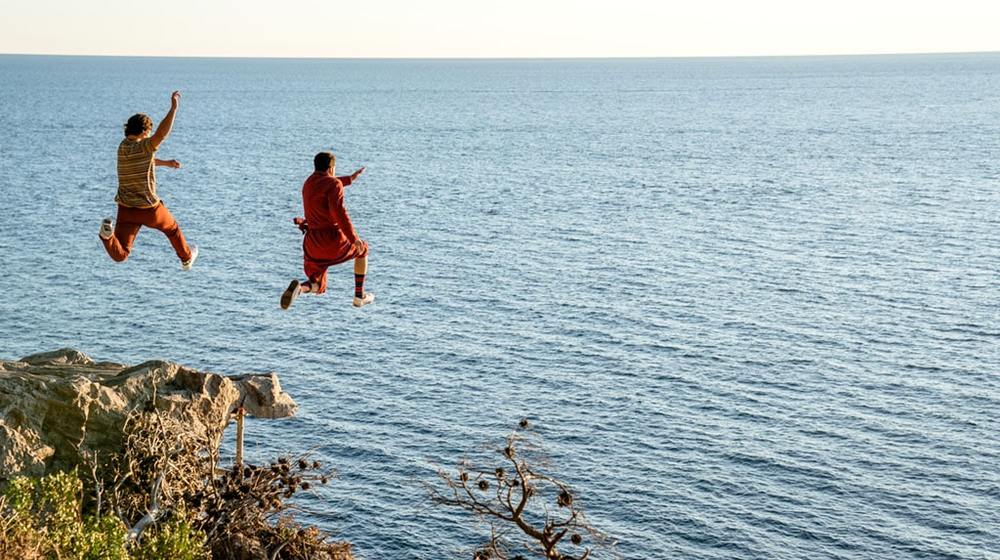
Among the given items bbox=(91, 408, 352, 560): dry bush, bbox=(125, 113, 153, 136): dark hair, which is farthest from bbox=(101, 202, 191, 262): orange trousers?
bbox=(91, 408, 352, 560): dry bush

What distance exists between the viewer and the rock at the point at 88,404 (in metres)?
32.6

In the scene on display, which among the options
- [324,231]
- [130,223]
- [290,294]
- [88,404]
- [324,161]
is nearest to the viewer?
[324,161]

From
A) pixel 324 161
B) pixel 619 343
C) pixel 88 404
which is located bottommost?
pixel 619 343

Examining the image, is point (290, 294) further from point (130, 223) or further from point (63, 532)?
point (63, 532)

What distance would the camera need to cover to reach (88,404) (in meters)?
33.7

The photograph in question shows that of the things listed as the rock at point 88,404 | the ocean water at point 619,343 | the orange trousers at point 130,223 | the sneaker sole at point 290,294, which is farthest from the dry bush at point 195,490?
the sneaker sole at point 290,294

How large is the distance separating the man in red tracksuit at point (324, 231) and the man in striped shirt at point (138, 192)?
2.27 m

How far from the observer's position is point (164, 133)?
2055 centimetres

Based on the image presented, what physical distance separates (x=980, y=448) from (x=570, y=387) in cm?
2556

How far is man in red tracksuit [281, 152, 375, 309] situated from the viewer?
2241 cm

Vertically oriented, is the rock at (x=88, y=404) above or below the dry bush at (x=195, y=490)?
above

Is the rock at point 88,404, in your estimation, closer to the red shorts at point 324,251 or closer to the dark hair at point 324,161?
the red shorts at point 324,251

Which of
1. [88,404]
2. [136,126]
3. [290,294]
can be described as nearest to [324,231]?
[290,294]

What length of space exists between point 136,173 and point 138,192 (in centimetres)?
57
